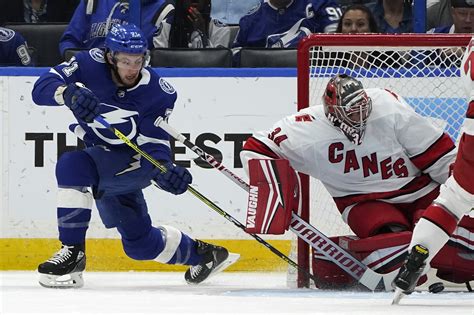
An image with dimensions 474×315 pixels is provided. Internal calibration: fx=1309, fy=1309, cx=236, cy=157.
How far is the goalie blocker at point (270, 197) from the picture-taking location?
463 centimetres

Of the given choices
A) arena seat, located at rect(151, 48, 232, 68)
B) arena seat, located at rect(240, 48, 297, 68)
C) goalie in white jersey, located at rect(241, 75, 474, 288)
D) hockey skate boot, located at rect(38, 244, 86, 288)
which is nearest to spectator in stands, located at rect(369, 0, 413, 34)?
arena seat, located at rect(240, 48, 297, 68)

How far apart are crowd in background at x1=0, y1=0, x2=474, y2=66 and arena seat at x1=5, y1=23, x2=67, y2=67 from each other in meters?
0.02

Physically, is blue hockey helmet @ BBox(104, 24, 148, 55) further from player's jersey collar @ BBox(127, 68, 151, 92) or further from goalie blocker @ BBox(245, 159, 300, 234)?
goalie blocker @ BBox(245, 159, 300, 234)

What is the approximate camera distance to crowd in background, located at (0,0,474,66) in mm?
5828

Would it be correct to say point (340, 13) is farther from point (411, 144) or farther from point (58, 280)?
point (58, 280)

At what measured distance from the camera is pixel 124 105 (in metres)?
4.94

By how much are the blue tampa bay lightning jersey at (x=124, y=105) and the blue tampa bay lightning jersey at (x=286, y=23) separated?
109 centimetres

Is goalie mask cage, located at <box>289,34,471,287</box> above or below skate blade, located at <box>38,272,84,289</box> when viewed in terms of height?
above

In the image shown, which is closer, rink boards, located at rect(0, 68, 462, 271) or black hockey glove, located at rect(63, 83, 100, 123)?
black hockey glove, located at rect(63, 83, 100, 123)

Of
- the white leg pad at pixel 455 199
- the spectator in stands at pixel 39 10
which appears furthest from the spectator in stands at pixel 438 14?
the white leg pad at pixel 455 199

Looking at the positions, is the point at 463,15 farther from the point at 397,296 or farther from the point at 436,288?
the point at 397,296

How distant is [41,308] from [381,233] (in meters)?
1.52

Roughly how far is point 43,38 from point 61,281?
1.73 metres

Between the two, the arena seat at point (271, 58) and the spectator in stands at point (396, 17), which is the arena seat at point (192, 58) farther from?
the spectator in stands at point (396, 17)
